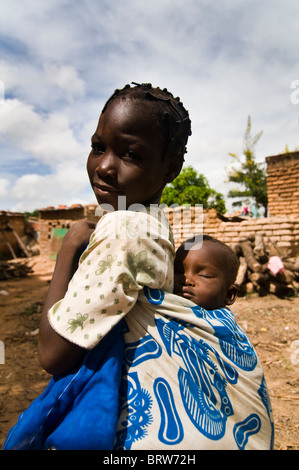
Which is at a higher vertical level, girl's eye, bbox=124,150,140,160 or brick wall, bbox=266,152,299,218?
brick wall, bbox=266,152,299,218

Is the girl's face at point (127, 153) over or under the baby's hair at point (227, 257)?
over

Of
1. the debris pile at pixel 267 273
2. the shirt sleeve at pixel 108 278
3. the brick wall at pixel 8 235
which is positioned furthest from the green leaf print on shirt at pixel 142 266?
the brick wall at pixel 8 235

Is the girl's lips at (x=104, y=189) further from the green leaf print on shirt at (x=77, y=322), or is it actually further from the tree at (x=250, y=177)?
the tree at (x=250, y=177)

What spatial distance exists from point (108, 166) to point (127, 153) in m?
0.08

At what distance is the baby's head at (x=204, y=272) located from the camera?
119 cm

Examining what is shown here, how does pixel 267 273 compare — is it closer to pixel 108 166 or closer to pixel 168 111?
pixel 168 111

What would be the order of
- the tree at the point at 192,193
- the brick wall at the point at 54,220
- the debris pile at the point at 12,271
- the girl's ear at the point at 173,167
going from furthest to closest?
the tree at the point at 192,193 < the brick wall at the point at 54,220 < the debris pile at the point at 12,271 < the girl's ear at the point at 173,167

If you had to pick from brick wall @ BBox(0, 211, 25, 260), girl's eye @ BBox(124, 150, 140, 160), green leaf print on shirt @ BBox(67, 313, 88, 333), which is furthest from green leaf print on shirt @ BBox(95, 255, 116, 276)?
brick wall @ BBox(0, 211, 25, 260)

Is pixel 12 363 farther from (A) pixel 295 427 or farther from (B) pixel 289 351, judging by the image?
(B) pixel 289 351

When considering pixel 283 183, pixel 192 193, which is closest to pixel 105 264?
pixel 283 183

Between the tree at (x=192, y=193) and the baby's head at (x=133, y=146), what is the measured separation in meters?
20.5

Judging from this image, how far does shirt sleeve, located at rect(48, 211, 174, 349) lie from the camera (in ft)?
2.55

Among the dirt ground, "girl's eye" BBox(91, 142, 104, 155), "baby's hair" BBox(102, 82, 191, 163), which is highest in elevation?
"baby's hair" BBox(102, 82, 191, 163)

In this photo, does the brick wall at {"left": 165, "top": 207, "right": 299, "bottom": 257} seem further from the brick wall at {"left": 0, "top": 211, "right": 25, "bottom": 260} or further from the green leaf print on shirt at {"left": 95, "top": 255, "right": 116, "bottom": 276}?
the brick wall at {"left": 0, "top": 211, "right": 25, "bottom": 260}
